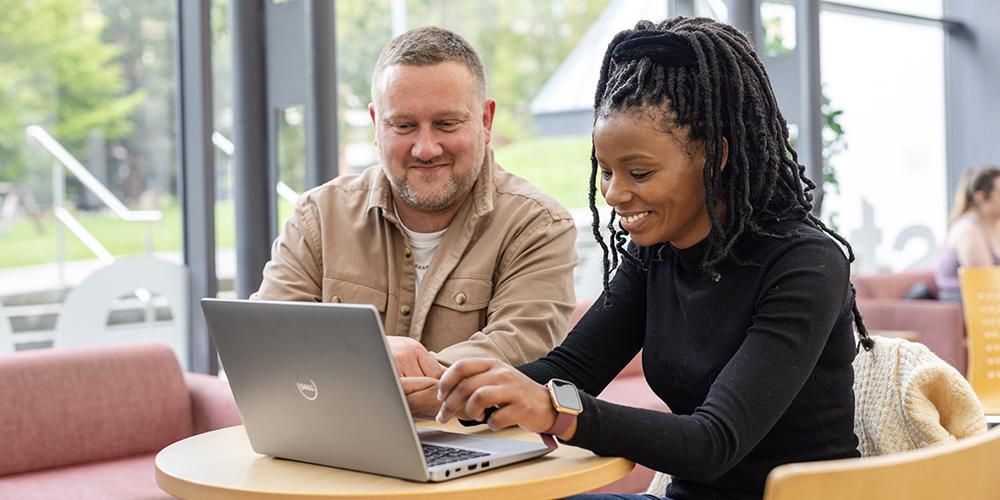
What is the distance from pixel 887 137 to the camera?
26.4 feet

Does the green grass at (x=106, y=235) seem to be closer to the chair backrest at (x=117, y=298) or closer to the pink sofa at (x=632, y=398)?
the chair backrest at (x=117, y=298)

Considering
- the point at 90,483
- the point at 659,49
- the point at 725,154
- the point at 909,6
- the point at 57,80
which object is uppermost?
the point at 909,6

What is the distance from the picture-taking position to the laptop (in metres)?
1.38

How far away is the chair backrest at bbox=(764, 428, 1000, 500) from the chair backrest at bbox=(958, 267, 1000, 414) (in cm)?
264

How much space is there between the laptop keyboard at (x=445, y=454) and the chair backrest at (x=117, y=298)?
2631 millimetres

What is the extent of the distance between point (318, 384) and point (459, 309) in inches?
34.1

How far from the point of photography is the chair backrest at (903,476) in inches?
37.0

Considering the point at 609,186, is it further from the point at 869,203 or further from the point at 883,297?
the point at 869,203

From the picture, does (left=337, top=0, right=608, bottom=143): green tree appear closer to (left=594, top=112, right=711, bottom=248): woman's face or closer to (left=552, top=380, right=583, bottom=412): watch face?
(left=594, top=112, right=711, bottom=248): woman's face

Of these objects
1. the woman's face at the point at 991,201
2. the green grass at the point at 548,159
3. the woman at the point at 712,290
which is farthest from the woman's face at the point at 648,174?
the woman's face at the point at 991,201

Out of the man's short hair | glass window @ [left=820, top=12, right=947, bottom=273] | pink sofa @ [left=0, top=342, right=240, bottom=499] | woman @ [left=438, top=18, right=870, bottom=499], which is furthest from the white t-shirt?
glass window @ [left=820, top=12, right=947, bottom=273]

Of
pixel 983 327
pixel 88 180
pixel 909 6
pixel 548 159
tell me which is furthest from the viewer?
pixel 909 6

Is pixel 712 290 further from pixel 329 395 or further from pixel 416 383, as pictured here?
pixel 329 395

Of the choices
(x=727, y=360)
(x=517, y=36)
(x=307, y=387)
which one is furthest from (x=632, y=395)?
(x=517, y=36)
